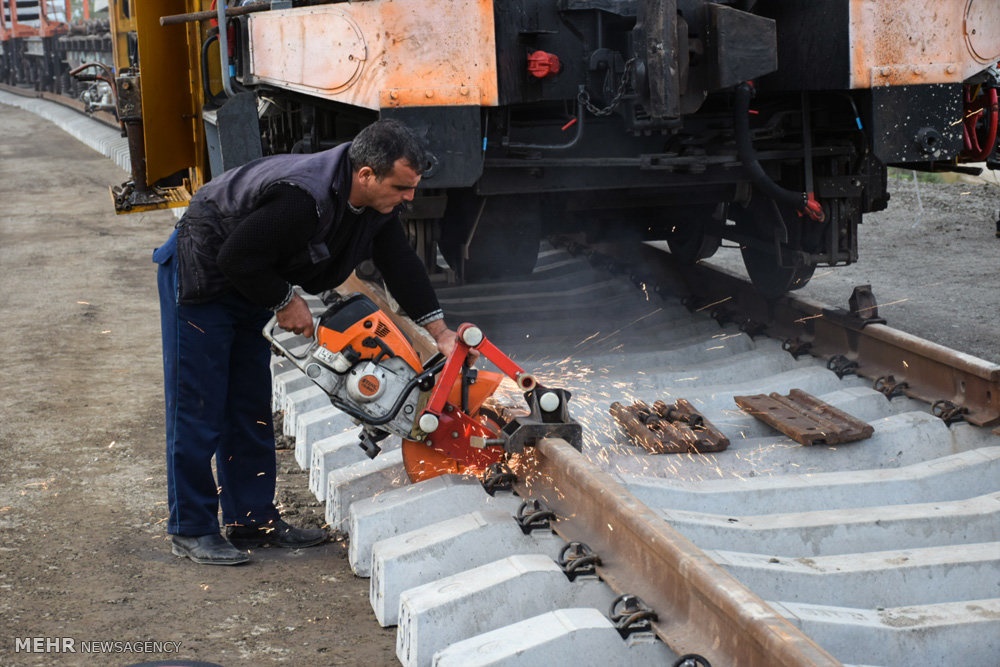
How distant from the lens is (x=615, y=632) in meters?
2.86

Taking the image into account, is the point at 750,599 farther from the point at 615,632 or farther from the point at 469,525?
the point at 469,525

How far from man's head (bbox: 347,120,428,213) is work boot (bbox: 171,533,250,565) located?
1267mm

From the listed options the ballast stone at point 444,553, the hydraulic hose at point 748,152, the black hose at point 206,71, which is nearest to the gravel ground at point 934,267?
the hydraulic hose at point 748,152

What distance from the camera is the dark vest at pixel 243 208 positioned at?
377 cm

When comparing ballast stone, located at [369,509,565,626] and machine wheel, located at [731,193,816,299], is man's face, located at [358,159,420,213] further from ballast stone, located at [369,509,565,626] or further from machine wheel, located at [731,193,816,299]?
machine wheel, located at [731,193,816,299]

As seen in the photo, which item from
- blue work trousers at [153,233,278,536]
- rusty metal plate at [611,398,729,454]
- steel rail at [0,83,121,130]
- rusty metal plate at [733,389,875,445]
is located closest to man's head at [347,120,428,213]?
blue work trousers at [153,233,278,536]

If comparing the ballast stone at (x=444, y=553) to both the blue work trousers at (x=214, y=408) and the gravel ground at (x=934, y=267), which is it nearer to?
the blue work trousers at (x=214, y=408)

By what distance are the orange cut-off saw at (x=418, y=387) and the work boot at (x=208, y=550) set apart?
629mm

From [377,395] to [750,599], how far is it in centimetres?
163

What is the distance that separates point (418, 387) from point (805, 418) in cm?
157

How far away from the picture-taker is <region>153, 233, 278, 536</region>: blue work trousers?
4.05m

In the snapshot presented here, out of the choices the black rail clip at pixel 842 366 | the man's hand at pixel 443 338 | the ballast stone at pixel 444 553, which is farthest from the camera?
the black rail clip at pixel 842 366

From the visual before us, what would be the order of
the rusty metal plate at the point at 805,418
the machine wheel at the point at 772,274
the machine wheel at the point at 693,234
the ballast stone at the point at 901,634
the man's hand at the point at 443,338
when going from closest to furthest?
the ballast stone at the point at 901,634, the man's hand at the point at 443,338, the rusty metal plate at the point at 805,418, the machine wheel at the point at 772,274, the machine wheel at the point at 693,234

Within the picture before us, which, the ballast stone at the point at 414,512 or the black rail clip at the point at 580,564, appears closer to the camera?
the black rail clip at the point at 580,564
